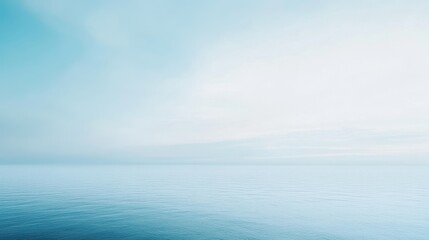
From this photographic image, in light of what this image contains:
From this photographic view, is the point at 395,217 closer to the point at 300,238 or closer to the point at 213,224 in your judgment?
the point at 300,238

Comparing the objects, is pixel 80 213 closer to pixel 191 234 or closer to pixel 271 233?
pixel 191 234

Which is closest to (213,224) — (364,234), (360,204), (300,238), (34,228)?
(300,238)

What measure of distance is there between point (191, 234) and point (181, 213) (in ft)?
52.8

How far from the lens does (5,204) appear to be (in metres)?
57.0

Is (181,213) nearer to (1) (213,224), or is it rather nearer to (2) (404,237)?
(1) (213,224)

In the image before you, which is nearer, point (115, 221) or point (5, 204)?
point (115, 221)

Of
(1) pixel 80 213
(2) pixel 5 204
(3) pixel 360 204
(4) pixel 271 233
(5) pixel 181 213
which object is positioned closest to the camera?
(4) pixel 271 233

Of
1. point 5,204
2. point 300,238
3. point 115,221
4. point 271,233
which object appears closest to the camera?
point 300,238

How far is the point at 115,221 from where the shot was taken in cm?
4334

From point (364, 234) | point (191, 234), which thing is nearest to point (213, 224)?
point (191, 234)

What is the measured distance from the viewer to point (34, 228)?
3756 centimetres

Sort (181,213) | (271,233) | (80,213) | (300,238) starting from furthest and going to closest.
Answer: (181,213) → (80,213) → (271,233) → (300,238)

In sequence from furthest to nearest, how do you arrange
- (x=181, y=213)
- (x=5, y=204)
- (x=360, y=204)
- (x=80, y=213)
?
(x=360, y=204) → (x=5, y=204) → (x=181, y=213) → (x=80, y=213)

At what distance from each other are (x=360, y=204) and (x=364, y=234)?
3319 cm
